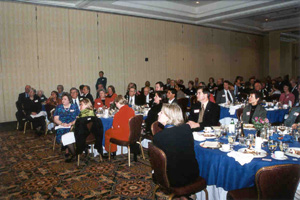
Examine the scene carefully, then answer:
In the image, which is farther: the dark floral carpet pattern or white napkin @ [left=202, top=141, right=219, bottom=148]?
the dark floral carpet pattern

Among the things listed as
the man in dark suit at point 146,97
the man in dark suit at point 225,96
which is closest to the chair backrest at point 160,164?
the man in dark suit at point 146,97

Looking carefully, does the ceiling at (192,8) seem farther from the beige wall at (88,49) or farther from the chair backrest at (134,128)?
the chair backrest at (134,128)

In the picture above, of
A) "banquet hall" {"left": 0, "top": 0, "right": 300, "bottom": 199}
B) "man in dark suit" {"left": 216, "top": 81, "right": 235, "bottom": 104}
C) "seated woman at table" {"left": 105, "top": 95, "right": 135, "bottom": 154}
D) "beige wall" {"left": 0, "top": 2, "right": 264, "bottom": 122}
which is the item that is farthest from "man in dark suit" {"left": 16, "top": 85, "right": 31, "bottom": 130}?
"man in dark suit" {"left": 216, "top": 81, "right": 235, "bottom": 104}

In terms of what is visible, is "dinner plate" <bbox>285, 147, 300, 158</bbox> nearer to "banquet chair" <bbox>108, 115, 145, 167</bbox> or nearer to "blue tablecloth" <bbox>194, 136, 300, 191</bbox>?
"blue tablecloth" <bbox>194, 136, 300, 191</bbox>

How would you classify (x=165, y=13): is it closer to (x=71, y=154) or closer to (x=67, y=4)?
(x=67, y=4)

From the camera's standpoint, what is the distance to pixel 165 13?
36.7 ft

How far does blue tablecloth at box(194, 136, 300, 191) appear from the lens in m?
2.46

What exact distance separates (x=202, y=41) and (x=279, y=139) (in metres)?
12.5

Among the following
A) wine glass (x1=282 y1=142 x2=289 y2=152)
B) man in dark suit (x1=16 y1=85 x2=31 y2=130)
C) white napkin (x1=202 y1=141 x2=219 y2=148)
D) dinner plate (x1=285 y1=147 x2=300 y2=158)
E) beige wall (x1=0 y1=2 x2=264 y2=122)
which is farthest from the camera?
beige wall (x1=0 y1=2 x2=264 y2=122)

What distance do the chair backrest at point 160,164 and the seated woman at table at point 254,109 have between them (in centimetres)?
227

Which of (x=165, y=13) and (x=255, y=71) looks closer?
(x=165, y=13)

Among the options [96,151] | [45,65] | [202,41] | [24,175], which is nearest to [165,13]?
[202,41]

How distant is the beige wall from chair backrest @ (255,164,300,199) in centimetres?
887

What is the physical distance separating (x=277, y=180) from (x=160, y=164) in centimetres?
107
